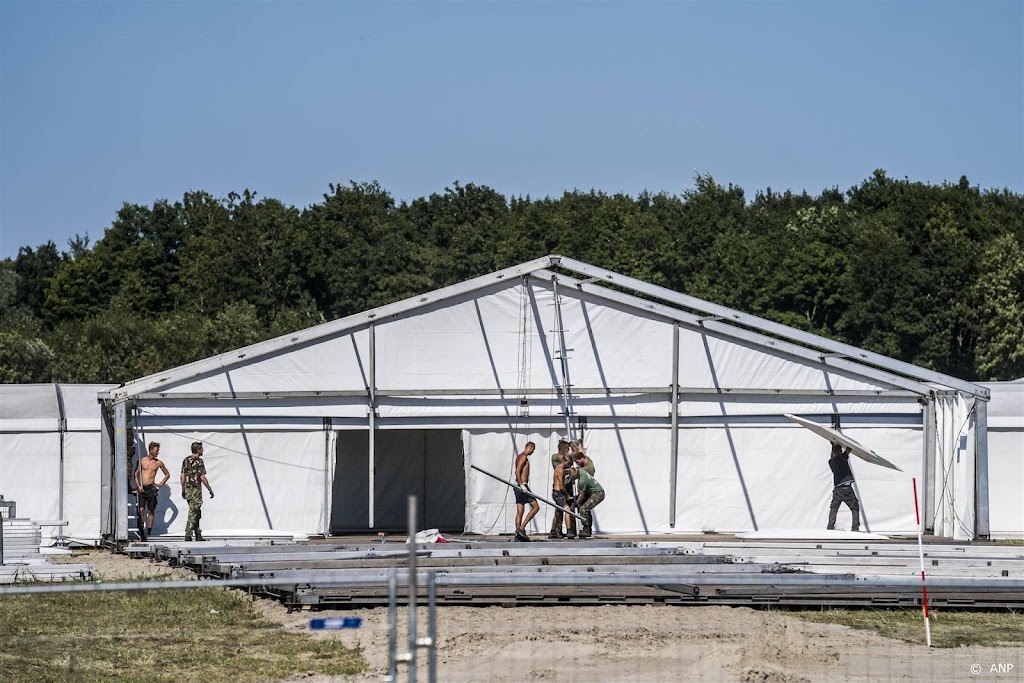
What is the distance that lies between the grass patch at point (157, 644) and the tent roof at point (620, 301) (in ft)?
27.7

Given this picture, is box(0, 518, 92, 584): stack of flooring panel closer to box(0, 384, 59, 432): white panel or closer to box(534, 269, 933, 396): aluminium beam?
box(0, 384, 59, 432): white panel

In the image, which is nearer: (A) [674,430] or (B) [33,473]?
(B) [33,473]

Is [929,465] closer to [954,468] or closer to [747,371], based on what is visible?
[954,468]

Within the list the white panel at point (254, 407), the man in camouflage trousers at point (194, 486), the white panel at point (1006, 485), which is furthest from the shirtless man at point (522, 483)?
the white panel at point (1006, 485)

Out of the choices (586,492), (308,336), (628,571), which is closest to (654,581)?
(628,571)

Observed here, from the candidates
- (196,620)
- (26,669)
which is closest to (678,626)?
(196,620)

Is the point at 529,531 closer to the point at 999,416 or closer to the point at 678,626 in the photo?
the point at 999,416

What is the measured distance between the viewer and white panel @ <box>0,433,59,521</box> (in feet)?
78.1

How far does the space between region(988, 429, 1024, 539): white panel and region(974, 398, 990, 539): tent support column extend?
151 cm

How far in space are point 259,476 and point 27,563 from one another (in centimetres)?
626

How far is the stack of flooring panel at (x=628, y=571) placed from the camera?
554 inches

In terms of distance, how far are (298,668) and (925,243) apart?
187 feet

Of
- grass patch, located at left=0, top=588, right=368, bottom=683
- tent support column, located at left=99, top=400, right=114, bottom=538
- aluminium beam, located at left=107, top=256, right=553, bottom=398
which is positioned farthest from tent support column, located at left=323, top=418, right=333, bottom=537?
grass patch, located at left=0, top=588, right=368, bottom=683

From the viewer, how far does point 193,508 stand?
868 inches
